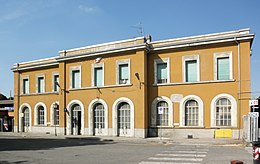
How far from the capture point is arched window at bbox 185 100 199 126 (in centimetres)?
2512

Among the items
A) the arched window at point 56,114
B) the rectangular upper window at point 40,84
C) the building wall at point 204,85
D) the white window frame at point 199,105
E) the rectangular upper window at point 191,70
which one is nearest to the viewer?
the building wall at point 204,85

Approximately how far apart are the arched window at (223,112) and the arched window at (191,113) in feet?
5.54

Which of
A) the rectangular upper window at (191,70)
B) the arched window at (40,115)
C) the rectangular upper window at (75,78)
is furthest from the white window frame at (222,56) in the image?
the arched window at (40,115)

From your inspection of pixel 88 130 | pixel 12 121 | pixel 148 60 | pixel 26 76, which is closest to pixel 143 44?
pixel 148 60

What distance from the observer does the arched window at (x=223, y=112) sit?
2391 cm

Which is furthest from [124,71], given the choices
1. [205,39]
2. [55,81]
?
[55,81]

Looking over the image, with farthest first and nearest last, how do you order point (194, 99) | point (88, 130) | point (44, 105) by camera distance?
point (44, 105), point (88, 130), point (194, 99)

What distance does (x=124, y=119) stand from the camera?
2755cm

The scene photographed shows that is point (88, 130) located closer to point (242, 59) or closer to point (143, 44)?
point (143, 44)

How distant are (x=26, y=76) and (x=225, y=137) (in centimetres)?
2387

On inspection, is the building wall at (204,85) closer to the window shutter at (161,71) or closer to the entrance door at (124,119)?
the window shutter at (161,71)

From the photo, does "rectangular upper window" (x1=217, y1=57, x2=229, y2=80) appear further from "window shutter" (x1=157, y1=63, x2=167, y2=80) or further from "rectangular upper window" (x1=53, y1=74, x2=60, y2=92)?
"rectangular upper window" (x1=53, y1=74, x2=60, y2=92)

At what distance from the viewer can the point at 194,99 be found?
2509cm

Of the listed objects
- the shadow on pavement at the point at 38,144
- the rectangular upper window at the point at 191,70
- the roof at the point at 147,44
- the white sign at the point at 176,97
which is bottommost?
the shadow on pavement at the point at 38,144
